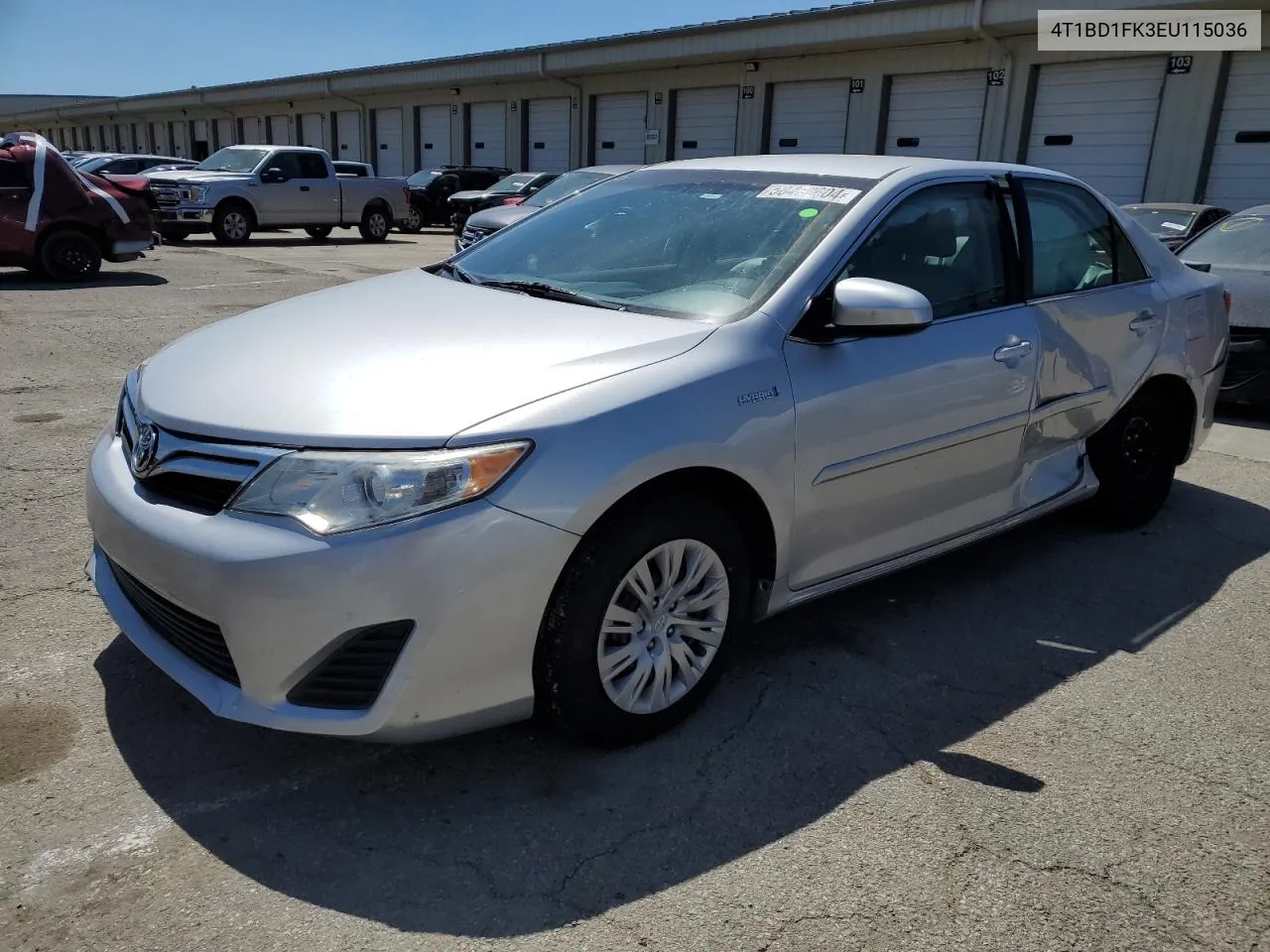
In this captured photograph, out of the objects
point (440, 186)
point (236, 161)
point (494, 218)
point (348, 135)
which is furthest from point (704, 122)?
point (348, 135)

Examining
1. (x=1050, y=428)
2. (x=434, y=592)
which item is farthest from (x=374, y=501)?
(x=1050, y=428)

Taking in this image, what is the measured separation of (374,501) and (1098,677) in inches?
99.6

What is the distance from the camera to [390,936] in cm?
215

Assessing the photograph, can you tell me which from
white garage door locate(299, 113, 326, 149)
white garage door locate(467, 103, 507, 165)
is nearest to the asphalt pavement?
white garage door locate(467, 103, 507, 165)

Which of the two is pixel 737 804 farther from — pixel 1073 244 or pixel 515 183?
pixel 515 183

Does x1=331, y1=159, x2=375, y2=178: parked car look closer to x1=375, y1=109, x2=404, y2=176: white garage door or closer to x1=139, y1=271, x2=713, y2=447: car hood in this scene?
x1=375, y1=109, x2=404, y2=176: white garage door

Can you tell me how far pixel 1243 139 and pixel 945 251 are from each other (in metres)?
14.5

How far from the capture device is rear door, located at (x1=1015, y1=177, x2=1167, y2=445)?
156 inches

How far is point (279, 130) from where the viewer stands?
4178 centimetres

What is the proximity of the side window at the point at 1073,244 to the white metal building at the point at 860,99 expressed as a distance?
1295 centimetres

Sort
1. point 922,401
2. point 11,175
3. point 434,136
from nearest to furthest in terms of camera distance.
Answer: point 922,401
point 11,175
point 434,136

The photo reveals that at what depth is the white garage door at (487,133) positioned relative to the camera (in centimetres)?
2975

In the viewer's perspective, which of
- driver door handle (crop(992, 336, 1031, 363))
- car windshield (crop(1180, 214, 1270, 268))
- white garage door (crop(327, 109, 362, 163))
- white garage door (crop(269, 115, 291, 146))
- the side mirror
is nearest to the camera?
the side mirror

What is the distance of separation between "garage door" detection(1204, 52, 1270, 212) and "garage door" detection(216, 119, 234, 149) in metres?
41.6
